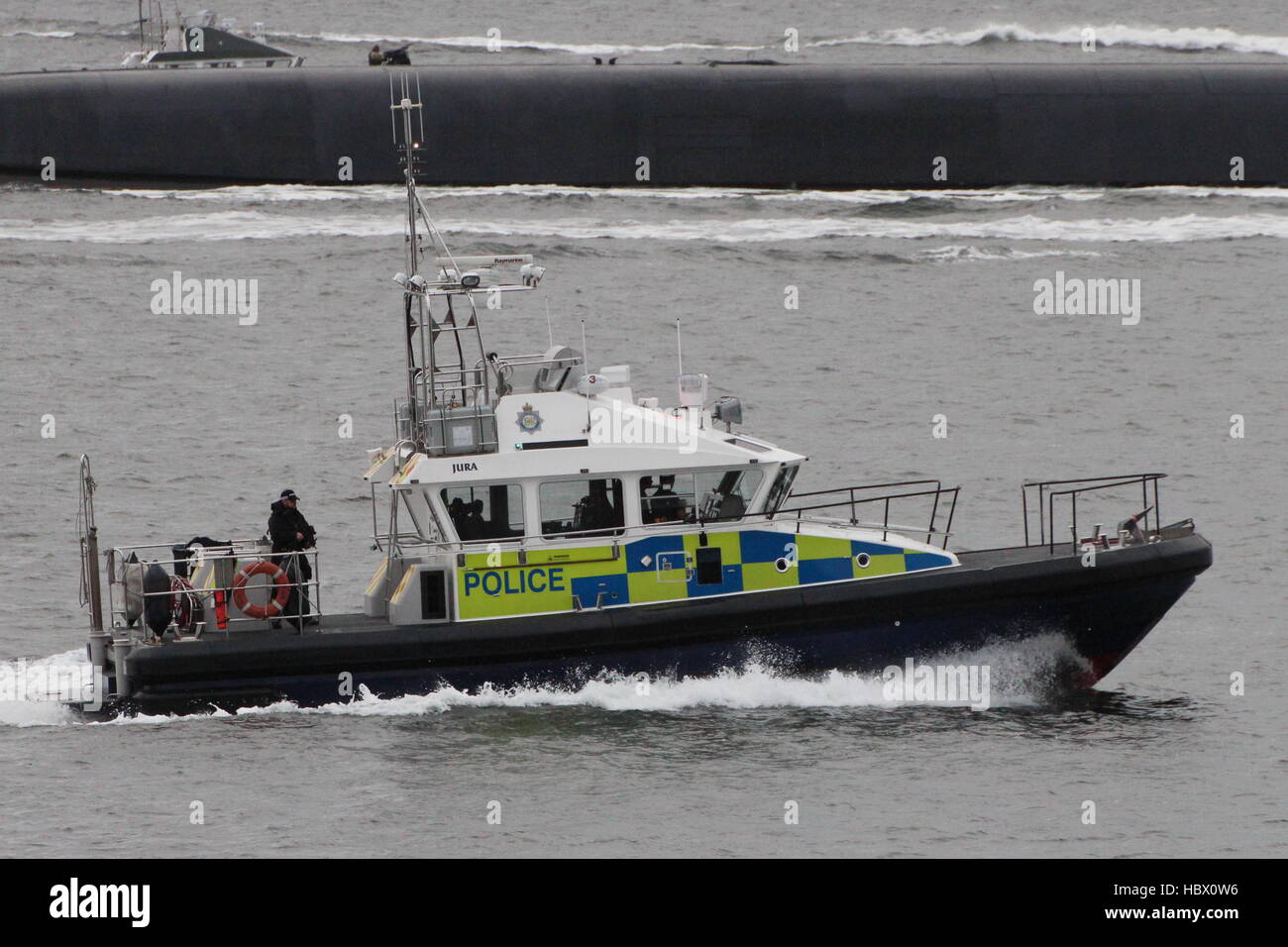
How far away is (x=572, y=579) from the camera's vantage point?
59.8ft

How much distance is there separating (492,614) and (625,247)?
23694 mm

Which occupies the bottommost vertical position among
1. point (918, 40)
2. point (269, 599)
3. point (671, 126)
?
point (269, 599)

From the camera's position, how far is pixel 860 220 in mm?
44312

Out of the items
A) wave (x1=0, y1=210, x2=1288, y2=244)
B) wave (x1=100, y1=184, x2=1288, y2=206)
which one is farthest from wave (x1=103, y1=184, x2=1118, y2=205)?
wave (x1=0, y1=210, x2=1288, y2=244)

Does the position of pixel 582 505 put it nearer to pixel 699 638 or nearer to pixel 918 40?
pixel 699 638

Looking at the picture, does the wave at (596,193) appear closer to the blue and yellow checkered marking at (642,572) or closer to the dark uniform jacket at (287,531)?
the dark uniform jacket at (287,531)

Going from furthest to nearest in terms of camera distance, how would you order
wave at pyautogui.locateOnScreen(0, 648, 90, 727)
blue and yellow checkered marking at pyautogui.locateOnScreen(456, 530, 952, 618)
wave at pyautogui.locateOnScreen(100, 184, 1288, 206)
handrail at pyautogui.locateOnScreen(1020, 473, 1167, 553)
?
wave at pyautogui.locateOnScreen(100, 184, 1288, 206) < wave at pyautogui.locateOnScreen(0, 648, 90, 727) < blue and yellow checkered marking at pyautogui.locateOnScreen(456, 530, 952, 618) < handrail at pyautogui.locateOnScreen(1020, 473, 1167, 553)

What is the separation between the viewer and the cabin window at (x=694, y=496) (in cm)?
1827

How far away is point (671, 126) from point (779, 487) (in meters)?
29.7

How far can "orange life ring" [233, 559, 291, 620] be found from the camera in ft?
60.2

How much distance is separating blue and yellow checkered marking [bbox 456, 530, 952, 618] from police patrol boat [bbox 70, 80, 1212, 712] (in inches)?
0.7

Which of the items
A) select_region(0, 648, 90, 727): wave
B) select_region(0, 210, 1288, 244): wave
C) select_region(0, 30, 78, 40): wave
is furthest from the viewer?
select_region(0, 30, 78, 40): wave

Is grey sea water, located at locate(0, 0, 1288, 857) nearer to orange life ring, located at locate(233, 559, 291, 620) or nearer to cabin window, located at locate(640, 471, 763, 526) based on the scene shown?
orange life ring, located at locate(233, 559, 291, 620)

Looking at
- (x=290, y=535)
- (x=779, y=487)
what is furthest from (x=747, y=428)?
(x=290, y=535)
